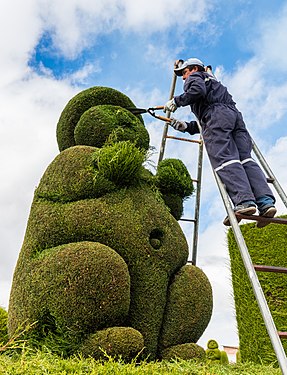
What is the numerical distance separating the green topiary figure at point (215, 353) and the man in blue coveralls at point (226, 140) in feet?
16.8

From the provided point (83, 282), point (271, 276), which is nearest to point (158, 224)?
point (83, 282)

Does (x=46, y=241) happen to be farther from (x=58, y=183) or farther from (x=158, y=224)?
(x=158, y=224)

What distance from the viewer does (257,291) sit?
9.67 ft

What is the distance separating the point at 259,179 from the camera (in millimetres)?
4051

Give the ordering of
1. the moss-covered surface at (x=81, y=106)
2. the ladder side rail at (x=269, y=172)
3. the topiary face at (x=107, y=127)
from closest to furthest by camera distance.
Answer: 1. the ladder side rail at (x=269, y=172)
2. the topiary face at (x=107, y=127)
3. the moss-covered surface at (x=81, y=106)

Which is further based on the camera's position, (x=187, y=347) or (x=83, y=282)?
(x=187, y=347)

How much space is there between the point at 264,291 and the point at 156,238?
3199 millimetres

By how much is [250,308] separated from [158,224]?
10.6 feet

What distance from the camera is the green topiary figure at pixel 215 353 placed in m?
8.62

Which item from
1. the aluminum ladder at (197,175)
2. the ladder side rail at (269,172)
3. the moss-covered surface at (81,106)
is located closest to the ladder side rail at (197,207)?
the aluminum ladder at (197,175)

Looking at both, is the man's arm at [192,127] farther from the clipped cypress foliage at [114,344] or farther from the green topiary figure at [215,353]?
the green topiary figure at [215,353]

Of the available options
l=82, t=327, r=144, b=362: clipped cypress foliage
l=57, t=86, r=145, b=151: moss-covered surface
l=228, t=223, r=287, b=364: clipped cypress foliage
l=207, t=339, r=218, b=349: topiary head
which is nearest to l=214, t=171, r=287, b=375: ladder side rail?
l=82, t=327, r=144, b=362: clipped cypress foliage

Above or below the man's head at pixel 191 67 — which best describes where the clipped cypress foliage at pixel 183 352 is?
below

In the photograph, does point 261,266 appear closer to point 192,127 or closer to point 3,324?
point 192,127
